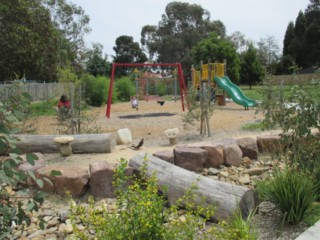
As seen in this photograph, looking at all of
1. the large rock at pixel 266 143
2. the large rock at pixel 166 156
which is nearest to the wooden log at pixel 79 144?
the large rock at pixel 166 156

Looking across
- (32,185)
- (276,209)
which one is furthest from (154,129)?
Answer: (276,209)

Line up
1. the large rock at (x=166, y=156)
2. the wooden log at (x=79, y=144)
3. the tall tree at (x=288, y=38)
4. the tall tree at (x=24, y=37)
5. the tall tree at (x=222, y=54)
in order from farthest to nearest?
the tall tree at (x=288, y=38) < the tall tree at (x=222, y=54) < the tall tree at (x=24, y=37) < the wooden log at (x=79, y=144) < the large rock at (x=166, y=156)

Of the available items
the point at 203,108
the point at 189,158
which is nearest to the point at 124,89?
the point at 203,108

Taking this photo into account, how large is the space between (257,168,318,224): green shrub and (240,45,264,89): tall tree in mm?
35076

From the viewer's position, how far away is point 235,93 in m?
18.3

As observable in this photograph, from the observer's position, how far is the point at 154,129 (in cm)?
1106

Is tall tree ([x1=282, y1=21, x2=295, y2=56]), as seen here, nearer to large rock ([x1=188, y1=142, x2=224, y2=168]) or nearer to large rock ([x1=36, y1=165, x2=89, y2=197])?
large rock ([x1=188, y1=142, x2=224, y2=168])

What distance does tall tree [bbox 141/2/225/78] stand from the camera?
52.4 m

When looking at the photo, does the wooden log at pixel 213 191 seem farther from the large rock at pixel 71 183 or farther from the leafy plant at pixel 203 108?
the leafy plant at pixel 203 108

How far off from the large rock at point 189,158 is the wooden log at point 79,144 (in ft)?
4.32

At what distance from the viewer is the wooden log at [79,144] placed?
625 cm

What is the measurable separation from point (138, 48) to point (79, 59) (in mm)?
13968

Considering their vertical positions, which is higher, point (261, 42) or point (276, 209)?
point (261, 42)

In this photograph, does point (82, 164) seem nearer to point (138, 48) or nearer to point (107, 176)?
point (107, 176)
